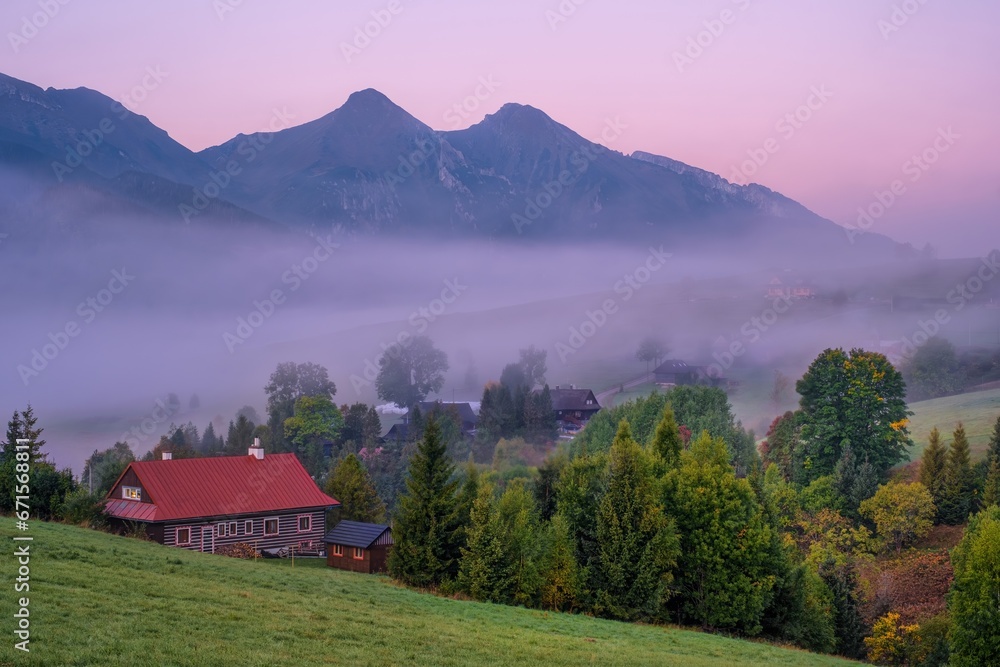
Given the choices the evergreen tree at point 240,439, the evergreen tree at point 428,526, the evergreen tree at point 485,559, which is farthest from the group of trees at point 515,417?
the evergreen tree at point 485,559

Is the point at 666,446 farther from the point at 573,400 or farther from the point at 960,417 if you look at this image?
the point at 573,400

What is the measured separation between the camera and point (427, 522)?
4481 cm

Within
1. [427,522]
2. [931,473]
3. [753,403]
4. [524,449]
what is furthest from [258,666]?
[753,403]

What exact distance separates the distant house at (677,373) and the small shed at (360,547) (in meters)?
138

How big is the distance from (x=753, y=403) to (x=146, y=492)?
122928 millimetres

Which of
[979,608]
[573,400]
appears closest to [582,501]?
[979,608]

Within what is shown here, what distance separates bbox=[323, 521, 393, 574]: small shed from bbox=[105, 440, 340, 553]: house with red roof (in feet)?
14.0

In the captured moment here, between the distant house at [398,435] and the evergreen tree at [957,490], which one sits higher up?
the distant house at [398,435]

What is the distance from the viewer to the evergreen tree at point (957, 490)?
226ft

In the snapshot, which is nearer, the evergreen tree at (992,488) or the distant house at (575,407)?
the evergreen tree at (992,488)

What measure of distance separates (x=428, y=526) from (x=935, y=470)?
4609cm

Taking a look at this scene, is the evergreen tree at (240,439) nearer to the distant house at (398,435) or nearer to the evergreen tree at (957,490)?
the distant house at (398,435)

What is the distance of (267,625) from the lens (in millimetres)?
21656

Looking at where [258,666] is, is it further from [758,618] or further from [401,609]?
[758,618]
